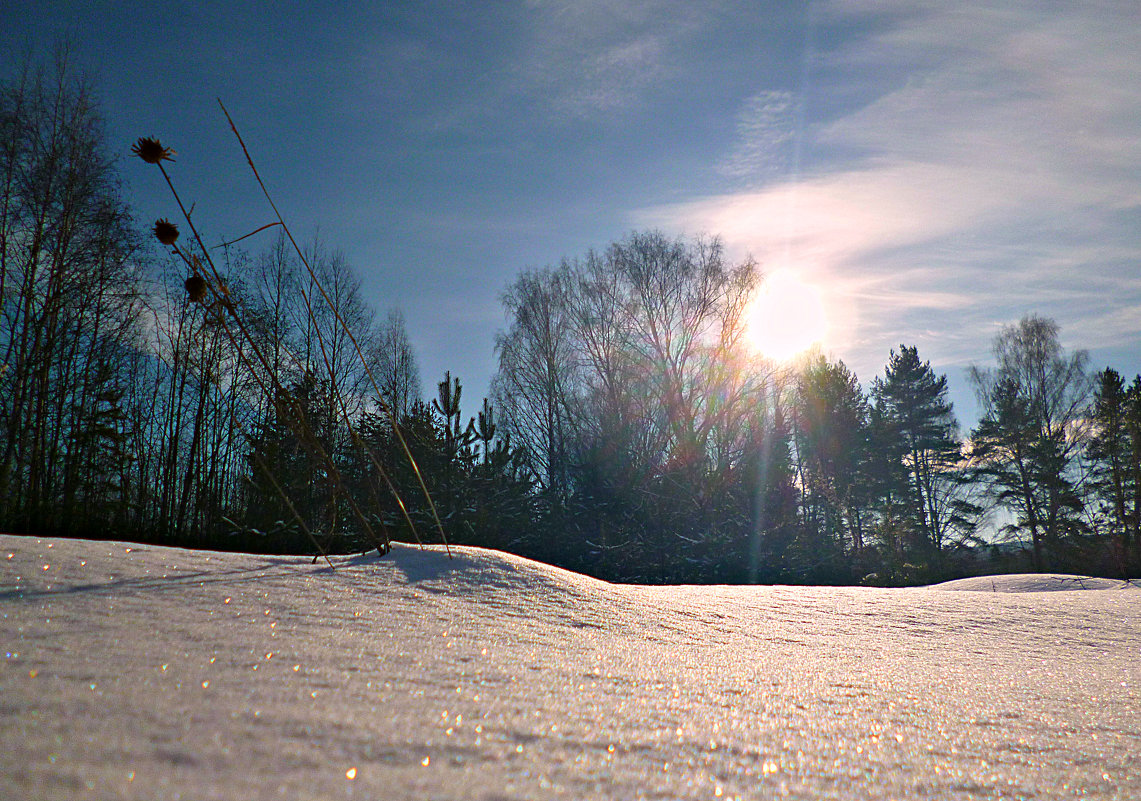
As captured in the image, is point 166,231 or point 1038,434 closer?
point 166,231

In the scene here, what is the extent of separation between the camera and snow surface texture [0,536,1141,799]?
767mm

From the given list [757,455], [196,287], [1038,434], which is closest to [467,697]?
[196,287]

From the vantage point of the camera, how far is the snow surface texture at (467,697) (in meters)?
0.77

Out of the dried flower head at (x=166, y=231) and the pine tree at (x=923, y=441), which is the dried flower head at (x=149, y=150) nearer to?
the dried flower head at (x=166, y=231)

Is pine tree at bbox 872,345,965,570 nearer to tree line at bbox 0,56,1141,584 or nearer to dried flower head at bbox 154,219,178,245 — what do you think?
tree line at bbox 0,56,1141,584

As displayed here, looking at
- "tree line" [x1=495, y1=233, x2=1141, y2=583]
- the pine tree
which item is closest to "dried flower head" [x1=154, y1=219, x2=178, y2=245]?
"tree line" [x1=495, y1=233, x2=1141, y2=583]

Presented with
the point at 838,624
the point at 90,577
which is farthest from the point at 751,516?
the point at 90,577

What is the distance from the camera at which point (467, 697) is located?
44.7 inches

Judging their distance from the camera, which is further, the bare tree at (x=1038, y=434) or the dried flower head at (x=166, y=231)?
the bare tree at (x=1038, y=434)

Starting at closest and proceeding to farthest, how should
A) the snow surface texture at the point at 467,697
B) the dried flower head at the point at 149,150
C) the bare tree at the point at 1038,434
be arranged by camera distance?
the snow surface texture at the point at 467,697, the dried flower head at the point at 149,150, the bare tree at the point at 1038,434

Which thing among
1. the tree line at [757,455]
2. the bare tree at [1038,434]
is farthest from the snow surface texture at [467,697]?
the bare tree at [1038,434]

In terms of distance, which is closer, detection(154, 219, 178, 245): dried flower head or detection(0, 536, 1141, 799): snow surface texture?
detection(0, 536, 1141, 799): snow surface texture

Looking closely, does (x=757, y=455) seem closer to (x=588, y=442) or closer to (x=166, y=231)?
(x=588, y=442)

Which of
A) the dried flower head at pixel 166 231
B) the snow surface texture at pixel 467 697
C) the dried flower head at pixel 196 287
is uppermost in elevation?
the dried flower head at pixel 166 231
